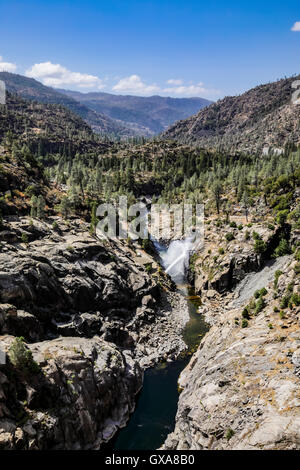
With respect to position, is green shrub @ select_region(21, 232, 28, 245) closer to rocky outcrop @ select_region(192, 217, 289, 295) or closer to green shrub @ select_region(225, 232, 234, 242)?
rocky outcrop @ select_region(192, 217, 289, 295)

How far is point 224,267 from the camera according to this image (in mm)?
91562

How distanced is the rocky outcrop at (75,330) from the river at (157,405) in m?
1.84

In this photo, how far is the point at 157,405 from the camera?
177 feet

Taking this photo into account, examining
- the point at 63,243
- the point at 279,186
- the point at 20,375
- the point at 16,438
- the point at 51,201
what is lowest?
the point at 16,438

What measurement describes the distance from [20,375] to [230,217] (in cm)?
9501

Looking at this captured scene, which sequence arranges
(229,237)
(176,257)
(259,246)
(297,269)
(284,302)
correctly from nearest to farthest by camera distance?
(284,302) → (297,269) → (259,246) → (229,237) → (176,257)

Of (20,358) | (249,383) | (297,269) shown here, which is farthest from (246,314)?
(20,358)

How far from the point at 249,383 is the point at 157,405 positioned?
64.3ft

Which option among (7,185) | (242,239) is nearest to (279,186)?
(242,239)

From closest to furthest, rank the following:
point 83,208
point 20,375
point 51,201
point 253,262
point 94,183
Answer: point 20,375 < point 253,262 < point 51,201 < point 83,208 < point 94,183

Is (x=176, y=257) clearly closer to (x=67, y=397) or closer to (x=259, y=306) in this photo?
(x=259, y=306)

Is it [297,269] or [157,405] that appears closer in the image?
[157,405]

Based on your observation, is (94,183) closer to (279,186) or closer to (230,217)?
(230,217)

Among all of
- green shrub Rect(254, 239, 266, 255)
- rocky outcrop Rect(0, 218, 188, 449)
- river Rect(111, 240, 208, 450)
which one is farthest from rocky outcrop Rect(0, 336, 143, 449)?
green shrub Rect(254, 239, 266, 255)
